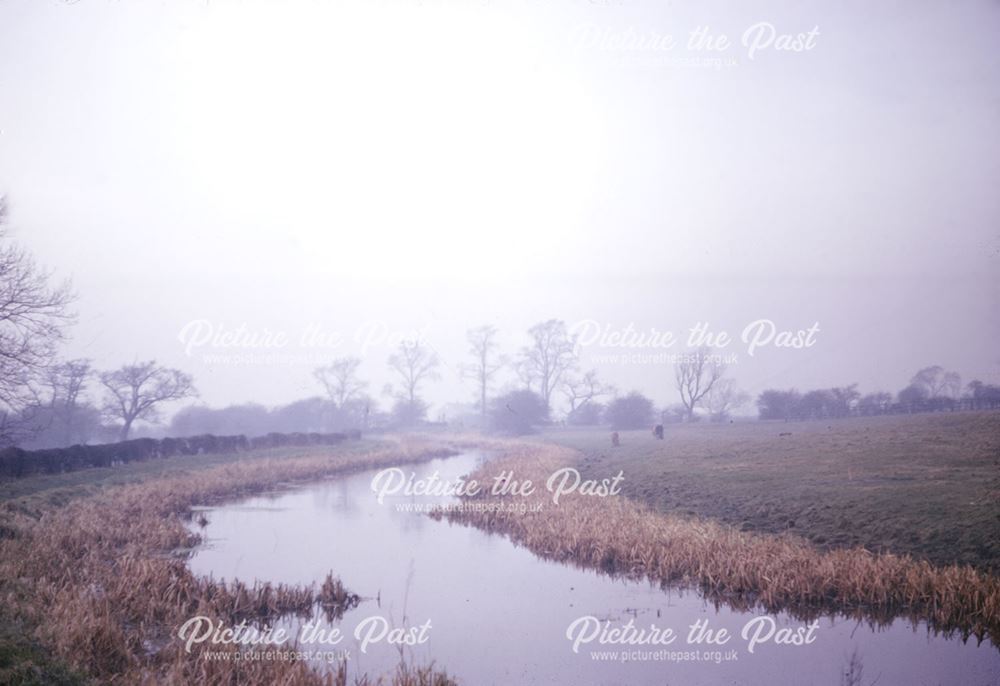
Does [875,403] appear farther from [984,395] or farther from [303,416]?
[303,416]

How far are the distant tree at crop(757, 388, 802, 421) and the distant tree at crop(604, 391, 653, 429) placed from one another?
12071 mm

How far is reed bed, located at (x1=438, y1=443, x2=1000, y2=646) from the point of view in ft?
33.4

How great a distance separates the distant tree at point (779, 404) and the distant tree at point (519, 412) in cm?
2339

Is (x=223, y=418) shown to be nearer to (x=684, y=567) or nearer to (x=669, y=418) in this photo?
(x=669, y=418)

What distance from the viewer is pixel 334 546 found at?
17.4m

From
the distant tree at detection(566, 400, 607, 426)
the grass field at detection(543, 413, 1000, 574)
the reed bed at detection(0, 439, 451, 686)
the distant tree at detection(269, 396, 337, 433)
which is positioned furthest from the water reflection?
the distant tree at detection(269, 396, 337, 433)

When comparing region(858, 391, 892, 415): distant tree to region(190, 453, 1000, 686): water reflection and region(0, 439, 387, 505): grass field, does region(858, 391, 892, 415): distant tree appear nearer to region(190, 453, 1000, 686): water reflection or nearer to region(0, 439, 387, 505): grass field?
region(190, 453, 1000, 686): water reflection

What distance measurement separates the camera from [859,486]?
55.4 feet

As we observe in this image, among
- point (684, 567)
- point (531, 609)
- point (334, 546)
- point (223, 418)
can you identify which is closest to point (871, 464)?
point (684, 567)

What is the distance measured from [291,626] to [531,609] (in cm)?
479

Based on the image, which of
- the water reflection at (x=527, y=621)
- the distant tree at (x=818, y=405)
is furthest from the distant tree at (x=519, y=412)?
the water reflection at (x=527, y=621)

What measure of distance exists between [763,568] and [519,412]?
52235mm

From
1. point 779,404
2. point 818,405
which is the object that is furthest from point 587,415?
point 818,405

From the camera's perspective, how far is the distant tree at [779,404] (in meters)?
54.8
